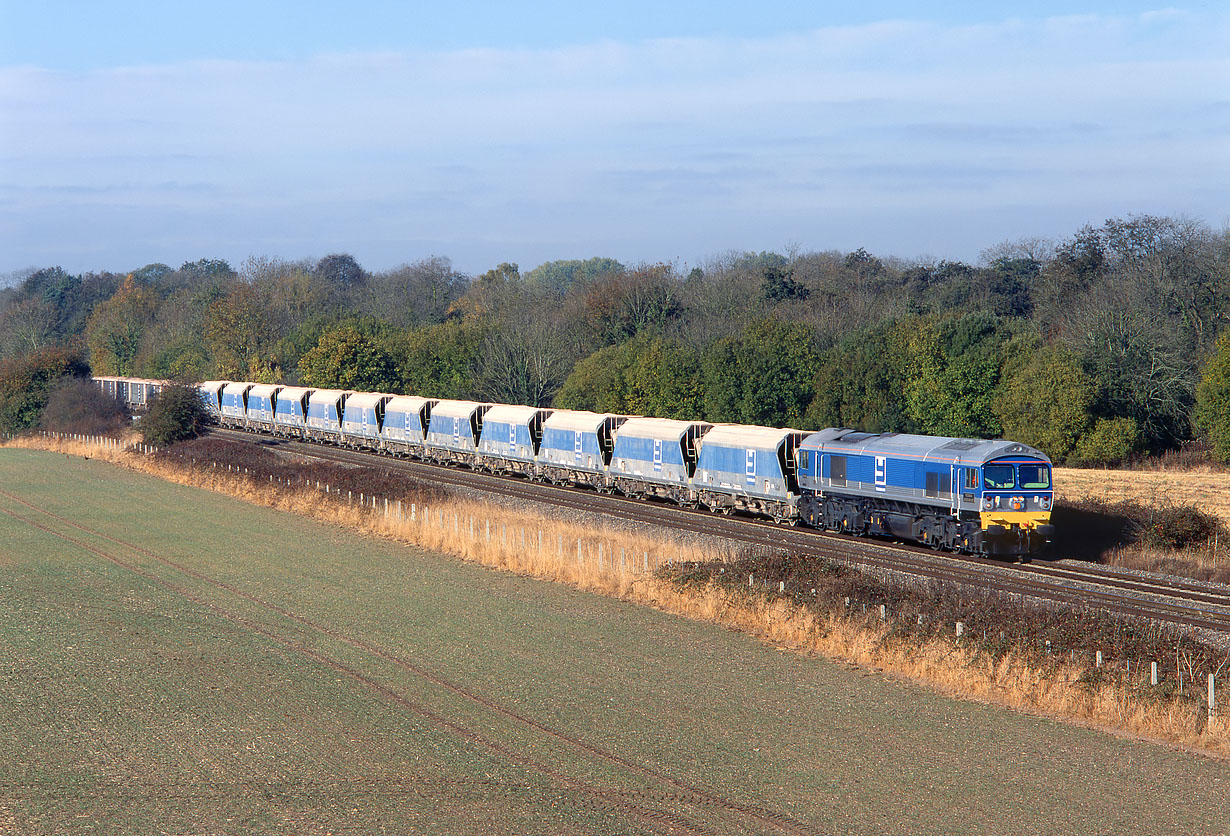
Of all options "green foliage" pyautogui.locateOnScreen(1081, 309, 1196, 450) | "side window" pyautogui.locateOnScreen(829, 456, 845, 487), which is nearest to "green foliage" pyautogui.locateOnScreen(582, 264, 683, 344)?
"green foliage" pyautogui.locateOnScreen(1081, 309, 1196, 450)

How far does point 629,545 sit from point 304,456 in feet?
115

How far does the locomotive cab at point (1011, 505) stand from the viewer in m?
31.1

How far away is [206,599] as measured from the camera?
2675cm

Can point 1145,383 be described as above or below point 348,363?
below

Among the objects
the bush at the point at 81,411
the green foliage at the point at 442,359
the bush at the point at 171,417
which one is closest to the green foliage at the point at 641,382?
the green foliage at the point at 442,359

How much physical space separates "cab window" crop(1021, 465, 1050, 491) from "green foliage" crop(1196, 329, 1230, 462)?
2294cm

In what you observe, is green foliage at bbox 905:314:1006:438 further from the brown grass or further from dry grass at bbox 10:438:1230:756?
dry grass at bbox 10:438:1230:756

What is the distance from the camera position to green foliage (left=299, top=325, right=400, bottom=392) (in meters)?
91.8

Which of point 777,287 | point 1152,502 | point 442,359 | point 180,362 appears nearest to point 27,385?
point 180,362

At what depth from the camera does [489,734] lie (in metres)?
16.5

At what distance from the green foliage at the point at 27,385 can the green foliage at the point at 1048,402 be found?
71048 mm

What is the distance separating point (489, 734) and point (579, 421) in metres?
33.0

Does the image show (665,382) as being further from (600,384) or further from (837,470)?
(837,470)

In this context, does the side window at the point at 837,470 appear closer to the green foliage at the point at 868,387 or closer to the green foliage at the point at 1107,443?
the green foliage at the point at 1107,443
